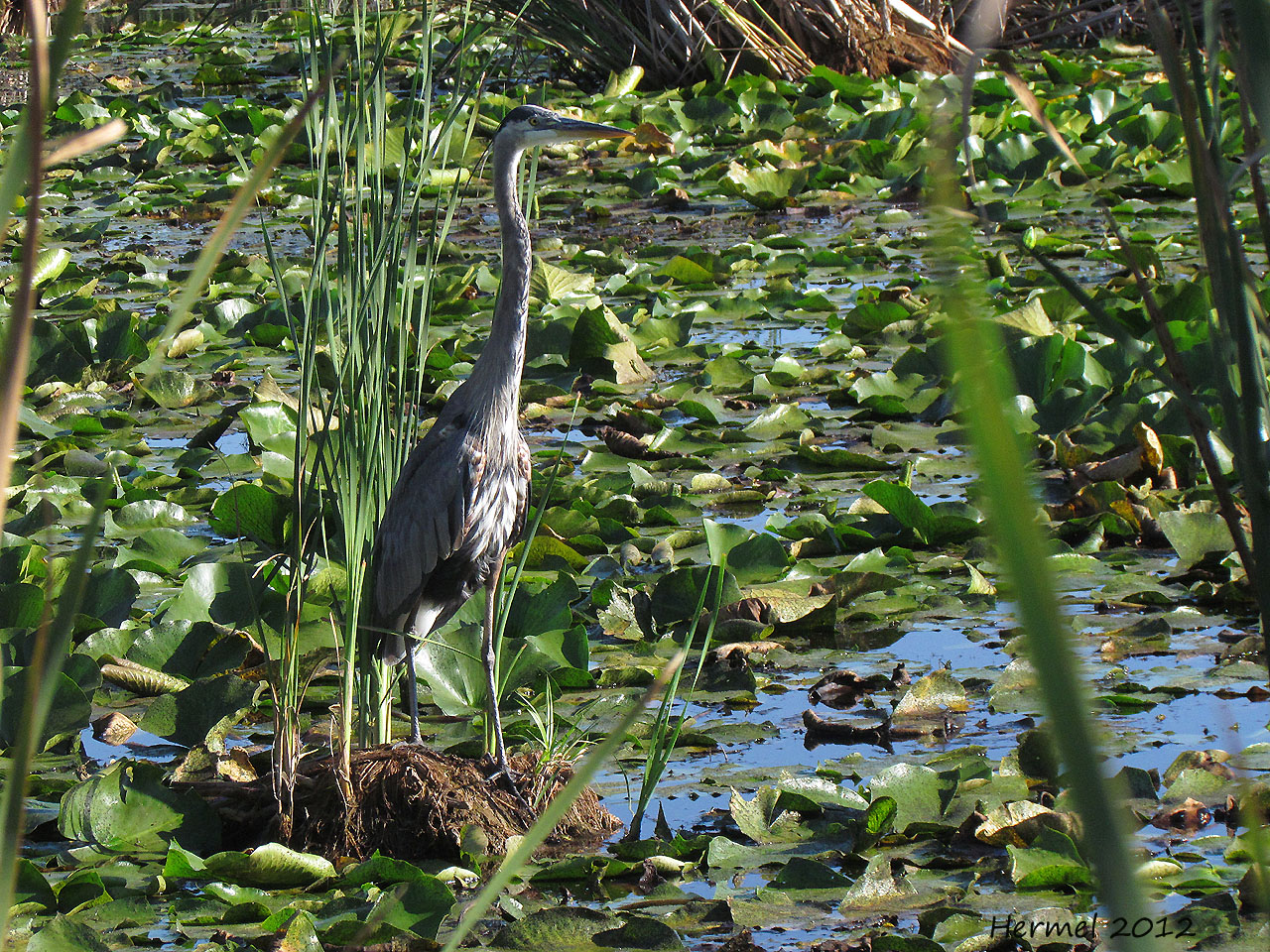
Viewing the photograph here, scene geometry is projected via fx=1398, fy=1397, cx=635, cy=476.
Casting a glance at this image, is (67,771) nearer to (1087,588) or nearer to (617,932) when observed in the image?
(617,932)

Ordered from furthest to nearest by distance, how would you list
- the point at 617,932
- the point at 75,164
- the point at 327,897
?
1. the point at 75,164
2. the point at 327,897
3. the point at 617,932

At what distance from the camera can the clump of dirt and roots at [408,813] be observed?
8.32ft

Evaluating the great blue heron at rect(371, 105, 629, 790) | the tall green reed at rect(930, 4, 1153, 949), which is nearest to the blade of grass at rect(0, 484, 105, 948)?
the tall green reed at rect(930, 4, 1153, 949)

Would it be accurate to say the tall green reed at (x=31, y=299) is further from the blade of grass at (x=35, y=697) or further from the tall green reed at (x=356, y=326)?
the tall green reed at (x=356, y=326)

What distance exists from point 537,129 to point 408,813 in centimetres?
154

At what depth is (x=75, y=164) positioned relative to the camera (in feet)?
28.1

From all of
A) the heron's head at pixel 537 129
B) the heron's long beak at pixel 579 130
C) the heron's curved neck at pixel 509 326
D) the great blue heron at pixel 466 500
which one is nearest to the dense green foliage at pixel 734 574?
the great blue heron at pixel 466 500

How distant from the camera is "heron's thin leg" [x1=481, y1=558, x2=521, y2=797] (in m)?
2.66

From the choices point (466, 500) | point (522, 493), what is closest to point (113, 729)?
point (466, 500)

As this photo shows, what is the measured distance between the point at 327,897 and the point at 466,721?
81cm

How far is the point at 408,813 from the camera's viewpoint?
2549mm

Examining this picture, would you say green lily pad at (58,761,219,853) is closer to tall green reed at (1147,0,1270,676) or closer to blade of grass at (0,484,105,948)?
blade of grass at (0,484,105,948)

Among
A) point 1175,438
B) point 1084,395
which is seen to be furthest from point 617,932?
point 1084,395

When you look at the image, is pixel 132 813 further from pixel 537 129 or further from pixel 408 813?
pixel 537 129
